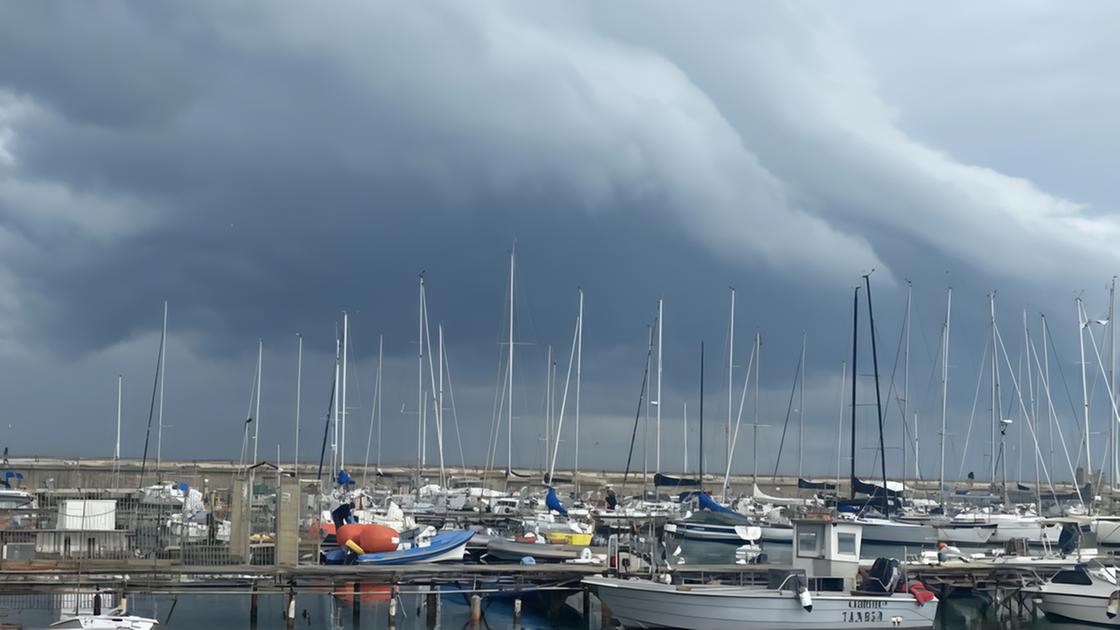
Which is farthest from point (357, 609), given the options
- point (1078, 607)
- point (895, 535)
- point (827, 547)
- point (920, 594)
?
point (895, 535)

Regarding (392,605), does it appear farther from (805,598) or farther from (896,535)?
(896,535)

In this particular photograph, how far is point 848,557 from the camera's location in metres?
41.3

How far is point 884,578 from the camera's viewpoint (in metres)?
39.8

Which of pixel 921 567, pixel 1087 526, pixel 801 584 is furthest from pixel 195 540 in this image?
pixel 1087 526

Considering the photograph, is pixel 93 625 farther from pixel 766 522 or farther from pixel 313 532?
pixel 766 522

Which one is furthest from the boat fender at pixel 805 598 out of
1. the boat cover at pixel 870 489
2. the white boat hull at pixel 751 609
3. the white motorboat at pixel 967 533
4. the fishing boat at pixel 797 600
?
→ the boat cover at pixel 870 489

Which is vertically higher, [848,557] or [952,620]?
[848,557]

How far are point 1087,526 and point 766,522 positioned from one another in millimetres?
19465

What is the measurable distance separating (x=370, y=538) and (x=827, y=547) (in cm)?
1884

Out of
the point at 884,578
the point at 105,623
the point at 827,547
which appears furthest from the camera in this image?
the point at 827,547

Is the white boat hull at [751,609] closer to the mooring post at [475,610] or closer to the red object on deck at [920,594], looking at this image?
the red object on deck at [920,594]

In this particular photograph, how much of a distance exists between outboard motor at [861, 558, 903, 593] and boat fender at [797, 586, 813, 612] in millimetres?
3153

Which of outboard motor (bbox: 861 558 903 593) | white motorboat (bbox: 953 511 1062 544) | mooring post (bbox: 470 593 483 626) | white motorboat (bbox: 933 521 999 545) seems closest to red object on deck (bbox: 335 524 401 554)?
mooring post (bbox: 470 593 483 626)

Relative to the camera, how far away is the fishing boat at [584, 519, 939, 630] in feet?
124
